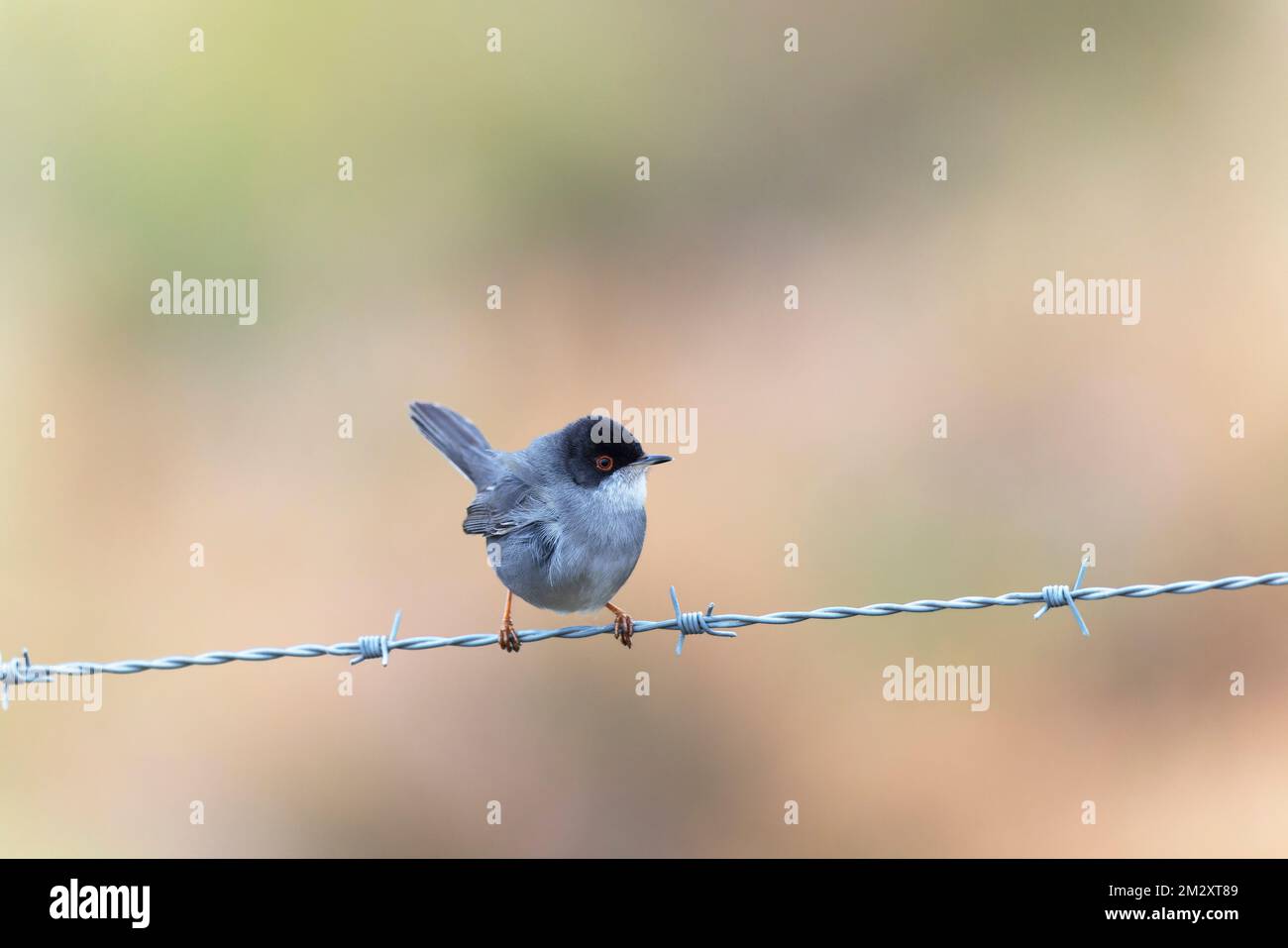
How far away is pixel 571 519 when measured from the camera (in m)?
5.38

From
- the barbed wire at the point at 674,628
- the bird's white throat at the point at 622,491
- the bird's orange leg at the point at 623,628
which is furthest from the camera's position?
the bird's white throat at the point at 622,491

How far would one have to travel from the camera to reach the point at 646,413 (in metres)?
11.4

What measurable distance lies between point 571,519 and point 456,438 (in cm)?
115

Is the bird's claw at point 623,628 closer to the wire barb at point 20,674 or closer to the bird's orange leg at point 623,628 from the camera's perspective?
the bird's orange leg at point 623,628

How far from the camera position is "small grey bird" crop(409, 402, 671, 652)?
17.5 feet

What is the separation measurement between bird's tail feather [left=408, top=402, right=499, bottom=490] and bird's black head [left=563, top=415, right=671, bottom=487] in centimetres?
77

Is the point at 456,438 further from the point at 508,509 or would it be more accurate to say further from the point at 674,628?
the point at 674,628

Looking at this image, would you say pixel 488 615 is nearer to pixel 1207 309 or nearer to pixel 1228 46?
pixel 1207 309

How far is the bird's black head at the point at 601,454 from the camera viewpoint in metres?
5.50

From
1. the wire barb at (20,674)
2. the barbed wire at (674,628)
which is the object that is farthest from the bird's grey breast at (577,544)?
the wire barb at (20,674)

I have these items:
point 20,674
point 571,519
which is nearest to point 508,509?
point 571,519

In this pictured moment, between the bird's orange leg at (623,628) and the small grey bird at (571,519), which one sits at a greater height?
the small grey bird at (571,519)

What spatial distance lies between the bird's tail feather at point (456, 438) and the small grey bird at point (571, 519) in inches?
15.6

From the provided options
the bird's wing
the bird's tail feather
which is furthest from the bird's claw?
the bird's tail feather
